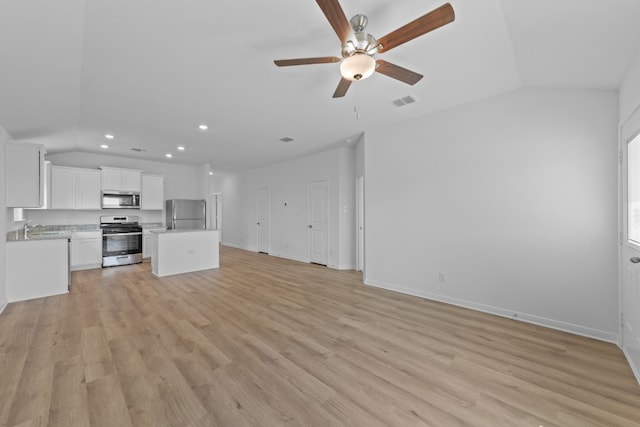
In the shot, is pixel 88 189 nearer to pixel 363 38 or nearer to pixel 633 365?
pixel 363 38

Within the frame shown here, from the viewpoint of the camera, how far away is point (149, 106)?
3525mm

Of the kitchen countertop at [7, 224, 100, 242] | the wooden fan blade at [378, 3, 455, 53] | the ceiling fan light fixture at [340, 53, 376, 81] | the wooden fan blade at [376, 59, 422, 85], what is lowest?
the kitchen countertop at [7, 224, 100, 242]

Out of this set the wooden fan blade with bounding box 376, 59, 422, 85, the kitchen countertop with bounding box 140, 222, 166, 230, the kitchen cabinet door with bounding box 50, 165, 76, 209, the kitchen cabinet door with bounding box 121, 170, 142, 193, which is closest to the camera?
the wooden fan blade with bounding box 376, 59, 422, 85

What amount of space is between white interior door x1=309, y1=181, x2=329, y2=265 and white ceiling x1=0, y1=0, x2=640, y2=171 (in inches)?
95.4

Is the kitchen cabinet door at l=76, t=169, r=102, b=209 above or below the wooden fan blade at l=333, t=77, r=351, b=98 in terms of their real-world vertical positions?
below

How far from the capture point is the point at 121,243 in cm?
622

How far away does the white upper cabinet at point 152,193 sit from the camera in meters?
6.80

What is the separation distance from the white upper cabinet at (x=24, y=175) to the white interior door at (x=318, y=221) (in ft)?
16.1

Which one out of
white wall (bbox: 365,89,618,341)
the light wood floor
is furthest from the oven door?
white wall (bbox: 365,89,618,341)

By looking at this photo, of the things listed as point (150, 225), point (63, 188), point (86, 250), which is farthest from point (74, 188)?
point (150, 225)

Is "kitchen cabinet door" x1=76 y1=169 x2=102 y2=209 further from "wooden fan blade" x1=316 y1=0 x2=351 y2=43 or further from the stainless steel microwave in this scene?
"wooden fan blade" x1=316 y1=0 x2=351 y2=43

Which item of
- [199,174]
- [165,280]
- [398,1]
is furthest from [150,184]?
[398,1]

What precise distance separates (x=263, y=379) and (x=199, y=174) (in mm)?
7263

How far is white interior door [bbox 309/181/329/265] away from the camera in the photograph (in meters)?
6.30
